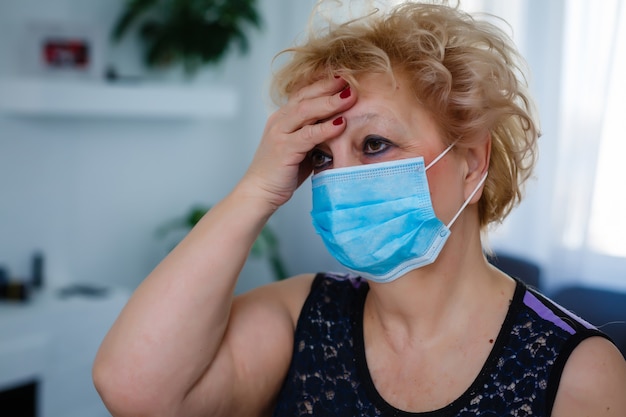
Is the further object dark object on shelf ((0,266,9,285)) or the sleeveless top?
dark object on shelf ((0,266,9,285))

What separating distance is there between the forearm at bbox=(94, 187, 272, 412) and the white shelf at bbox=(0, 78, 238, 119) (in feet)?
6.51

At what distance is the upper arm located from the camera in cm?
131

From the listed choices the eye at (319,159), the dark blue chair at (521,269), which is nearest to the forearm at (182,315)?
the eye at (319,159)

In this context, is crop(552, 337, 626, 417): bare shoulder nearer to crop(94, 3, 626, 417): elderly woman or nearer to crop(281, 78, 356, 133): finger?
crop(94, 3, 626, 417): elderly woman

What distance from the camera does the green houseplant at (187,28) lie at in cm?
345

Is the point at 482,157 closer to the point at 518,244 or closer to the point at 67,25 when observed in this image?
the point at 518,244

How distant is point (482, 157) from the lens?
4.40ft

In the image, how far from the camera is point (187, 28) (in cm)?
346

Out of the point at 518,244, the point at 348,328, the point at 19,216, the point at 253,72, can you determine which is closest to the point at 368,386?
the point at 348,328

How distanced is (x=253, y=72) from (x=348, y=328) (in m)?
2.93

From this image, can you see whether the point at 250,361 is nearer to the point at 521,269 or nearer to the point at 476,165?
the point at 476,165

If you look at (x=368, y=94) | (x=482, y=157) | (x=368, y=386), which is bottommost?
(x=368, y=386)

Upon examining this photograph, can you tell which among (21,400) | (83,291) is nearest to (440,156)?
(21,400)

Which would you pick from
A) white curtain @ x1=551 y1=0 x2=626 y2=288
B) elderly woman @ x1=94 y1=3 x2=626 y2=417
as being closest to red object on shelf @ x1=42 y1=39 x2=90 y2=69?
white curtain @ x1=551 y1=0 x2=626 y2=288
